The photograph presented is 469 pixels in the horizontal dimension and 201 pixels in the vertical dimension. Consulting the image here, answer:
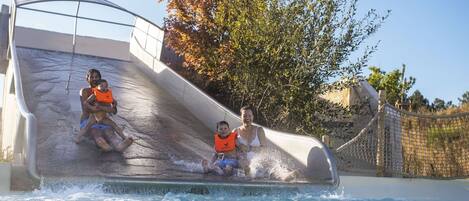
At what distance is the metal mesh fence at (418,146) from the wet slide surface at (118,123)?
8.81 feet

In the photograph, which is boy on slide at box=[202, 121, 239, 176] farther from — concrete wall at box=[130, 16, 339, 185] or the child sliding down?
the child sliding down

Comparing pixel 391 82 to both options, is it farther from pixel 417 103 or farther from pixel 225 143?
pixel 225 143

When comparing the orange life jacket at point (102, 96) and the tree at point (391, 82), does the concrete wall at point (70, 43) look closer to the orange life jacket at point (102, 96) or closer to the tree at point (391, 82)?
the orange life jacket at point (102, 96)

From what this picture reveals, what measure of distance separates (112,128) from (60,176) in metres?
2.20

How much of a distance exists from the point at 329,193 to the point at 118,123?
388 centimetres

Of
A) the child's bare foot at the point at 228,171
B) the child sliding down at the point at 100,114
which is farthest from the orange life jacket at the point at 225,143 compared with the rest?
the child sliding down at the point at 100,114

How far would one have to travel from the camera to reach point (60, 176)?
5.33m

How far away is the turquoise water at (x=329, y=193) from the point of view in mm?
5035

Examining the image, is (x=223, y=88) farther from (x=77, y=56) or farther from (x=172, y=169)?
(x=172, y=169)

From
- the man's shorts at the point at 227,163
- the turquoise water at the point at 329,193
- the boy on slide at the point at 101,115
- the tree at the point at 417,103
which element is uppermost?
the tree at the point at 417,103

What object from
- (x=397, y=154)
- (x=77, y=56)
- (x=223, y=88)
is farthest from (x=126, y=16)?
(x=397, y=154)

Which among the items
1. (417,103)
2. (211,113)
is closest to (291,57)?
(211,113)

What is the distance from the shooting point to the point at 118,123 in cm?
880

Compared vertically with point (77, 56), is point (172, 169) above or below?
below
